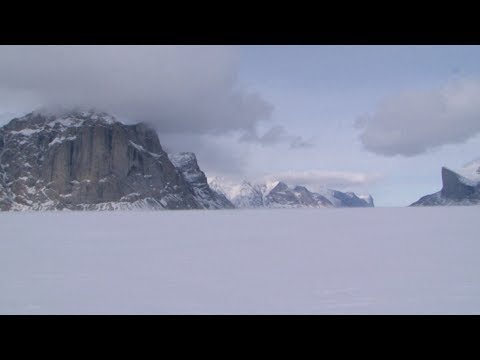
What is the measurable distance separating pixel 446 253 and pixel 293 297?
8696mm

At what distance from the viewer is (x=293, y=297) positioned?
7559mm

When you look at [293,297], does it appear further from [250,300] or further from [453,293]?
[453,293]

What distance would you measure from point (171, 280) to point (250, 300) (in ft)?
8.60

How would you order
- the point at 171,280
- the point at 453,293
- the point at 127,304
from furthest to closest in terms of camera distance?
the point at 171,280
the point at 453,293
the point at 127,304

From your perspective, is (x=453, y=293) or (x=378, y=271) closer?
(x=453, y=293)
